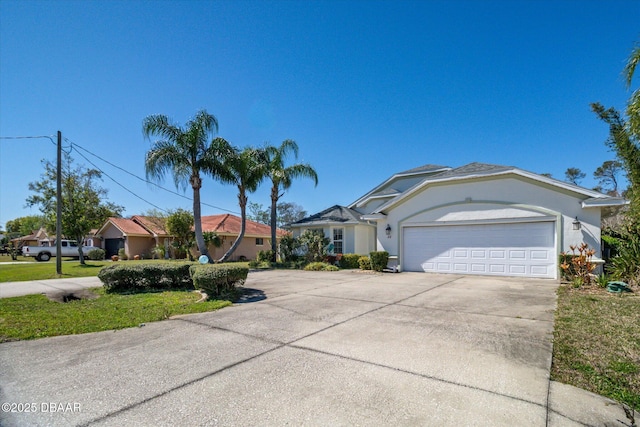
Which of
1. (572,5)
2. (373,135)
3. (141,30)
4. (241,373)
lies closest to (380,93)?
(373,135)

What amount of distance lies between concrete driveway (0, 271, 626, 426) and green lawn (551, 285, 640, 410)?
0.21 m

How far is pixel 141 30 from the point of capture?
10672mm

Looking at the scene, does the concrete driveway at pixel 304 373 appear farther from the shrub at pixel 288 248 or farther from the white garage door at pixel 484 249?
the shrub at pixel 288 248

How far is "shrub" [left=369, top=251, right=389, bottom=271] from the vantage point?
1489cm

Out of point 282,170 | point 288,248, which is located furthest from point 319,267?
point 282,170

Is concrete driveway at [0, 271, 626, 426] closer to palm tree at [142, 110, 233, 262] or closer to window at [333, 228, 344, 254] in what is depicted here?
palm tree at [142, 110, 233, 262]

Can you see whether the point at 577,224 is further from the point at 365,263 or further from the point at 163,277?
the point at 163,277

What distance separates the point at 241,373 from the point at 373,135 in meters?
17.6

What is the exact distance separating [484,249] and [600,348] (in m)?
9.24

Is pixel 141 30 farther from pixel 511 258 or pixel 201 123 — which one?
pixel 511 258

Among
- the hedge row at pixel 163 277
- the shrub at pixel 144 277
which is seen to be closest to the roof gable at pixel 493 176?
the hedge row at pixel 163 277

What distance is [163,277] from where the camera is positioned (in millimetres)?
10023

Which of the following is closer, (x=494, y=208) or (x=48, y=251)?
(x=494, y=208)

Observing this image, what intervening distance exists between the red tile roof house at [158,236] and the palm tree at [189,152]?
9.52m
